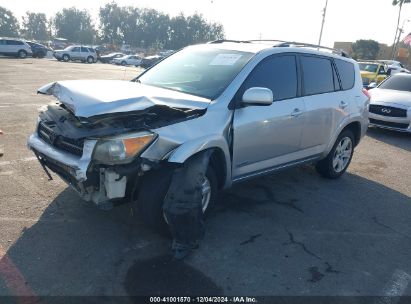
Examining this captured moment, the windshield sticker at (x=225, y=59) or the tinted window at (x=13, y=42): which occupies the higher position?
the windshield sticker at (x=225, y=59)

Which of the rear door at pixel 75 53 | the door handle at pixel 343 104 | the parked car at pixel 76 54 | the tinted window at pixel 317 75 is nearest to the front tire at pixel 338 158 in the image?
the door handle at pixel 343 104

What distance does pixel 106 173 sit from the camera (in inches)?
129

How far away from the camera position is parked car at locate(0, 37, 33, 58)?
35.0m

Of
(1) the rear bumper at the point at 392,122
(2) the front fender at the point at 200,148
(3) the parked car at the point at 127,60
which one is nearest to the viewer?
(2) the front fender at the point at 200,148

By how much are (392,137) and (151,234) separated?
8.24 meters

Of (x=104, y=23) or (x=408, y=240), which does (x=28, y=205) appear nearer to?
(x=408, y=240)

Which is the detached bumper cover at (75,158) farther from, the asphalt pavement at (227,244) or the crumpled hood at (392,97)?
the crumpled hood at (392,97)

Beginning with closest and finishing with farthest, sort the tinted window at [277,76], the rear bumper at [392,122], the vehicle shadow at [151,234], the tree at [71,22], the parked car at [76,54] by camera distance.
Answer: the vehicle shadow at [151,234], the tinted window at [277,76], the rear bumper at [392,122], the parked car at [76,54], the tree at [71,22]

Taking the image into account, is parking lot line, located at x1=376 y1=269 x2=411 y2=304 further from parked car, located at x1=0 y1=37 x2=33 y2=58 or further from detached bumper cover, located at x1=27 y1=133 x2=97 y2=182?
parked car, located at x1=0 y1=37 x2=33 y2=58

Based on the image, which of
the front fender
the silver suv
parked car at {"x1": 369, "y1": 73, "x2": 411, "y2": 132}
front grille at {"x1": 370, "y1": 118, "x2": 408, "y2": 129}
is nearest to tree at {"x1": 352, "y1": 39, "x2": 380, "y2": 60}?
parked car at {"x1": 369, "y1": 73, "x2": 411, "y2": 132}

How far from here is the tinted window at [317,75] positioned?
5.05 metres

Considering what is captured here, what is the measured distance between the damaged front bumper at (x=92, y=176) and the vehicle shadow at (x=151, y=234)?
52 centimetres

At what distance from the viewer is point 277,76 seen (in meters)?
4.61

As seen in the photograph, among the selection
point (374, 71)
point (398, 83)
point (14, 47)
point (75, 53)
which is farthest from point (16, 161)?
point (75, 53)
